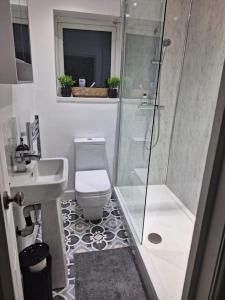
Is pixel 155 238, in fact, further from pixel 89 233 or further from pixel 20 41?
pixel 20 41

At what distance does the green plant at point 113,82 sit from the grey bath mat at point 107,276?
173 cm

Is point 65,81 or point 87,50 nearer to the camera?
point 65,81

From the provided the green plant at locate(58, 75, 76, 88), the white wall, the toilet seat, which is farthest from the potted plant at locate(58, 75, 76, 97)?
the toilet seat

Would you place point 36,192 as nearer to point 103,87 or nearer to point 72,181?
point 72,181

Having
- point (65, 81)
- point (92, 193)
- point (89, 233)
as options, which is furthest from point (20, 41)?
point (89, 233)

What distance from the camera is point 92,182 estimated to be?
2082 millimetres

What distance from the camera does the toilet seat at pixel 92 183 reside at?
194 cm

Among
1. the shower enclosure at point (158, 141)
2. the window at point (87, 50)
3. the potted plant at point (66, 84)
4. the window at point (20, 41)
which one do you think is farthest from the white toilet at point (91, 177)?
the window at point (20, 41)

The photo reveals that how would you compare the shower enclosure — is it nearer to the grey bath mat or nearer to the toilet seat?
the grey bath mat

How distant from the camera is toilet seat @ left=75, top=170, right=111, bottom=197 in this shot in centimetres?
194

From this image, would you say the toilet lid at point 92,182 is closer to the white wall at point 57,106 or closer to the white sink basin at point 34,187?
the white wall at point 57,106

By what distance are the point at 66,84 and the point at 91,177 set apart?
1.04 m

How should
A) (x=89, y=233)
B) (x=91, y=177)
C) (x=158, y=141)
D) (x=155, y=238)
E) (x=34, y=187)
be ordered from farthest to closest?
1. (x=158, y=141)
2. (x=91, y=177)
3. (x=89, y=233)
4. (x=155, y=238)
5. (x=34, y=187)

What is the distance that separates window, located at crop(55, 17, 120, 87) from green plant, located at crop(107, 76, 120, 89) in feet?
0.47
